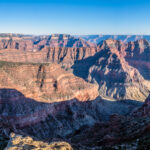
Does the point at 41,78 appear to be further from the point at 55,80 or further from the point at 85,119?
the point at 85,119

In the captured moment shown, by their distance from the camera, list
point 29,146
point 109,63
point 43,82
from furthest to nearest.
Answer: point 109,63, point 43,82, point 29,146

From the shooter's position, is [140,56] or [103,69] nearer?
[103,69]

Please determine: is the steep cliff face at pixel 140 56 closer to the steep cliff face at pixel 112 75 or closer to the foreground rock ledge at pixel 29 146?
the steep cliff face at pixel 112 75

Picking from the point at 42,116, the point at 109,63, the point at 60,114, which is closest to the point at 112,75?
the point at 109,63

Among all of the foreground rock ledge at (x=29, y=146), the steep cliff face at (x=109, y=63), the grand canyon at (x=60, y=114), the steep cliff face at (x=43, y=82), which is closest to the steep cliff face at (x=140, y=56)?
the steep cliff face at (x=109, y=63)

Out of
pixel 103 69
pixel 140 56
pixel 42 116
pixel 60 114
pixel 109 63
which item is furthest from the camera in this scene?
pixel 140 56

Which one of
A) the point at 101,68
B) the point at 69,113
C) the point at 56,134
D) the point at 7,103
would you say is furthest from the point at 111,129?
the point at 101,68

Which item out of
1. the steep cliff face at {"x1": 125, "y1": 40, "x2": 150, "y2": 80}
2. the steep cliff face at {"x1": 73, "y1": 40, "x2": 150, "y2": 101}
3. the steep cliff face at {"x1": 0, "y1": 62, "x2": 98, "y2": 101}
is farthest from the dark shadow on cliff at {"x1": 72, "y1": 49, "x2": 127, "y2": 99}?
the steep cliff face at {"x1": 0, "y1": 62, "x2": 98, "y2": 101}

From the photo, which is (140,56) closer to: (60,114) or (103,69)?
(103,69)
